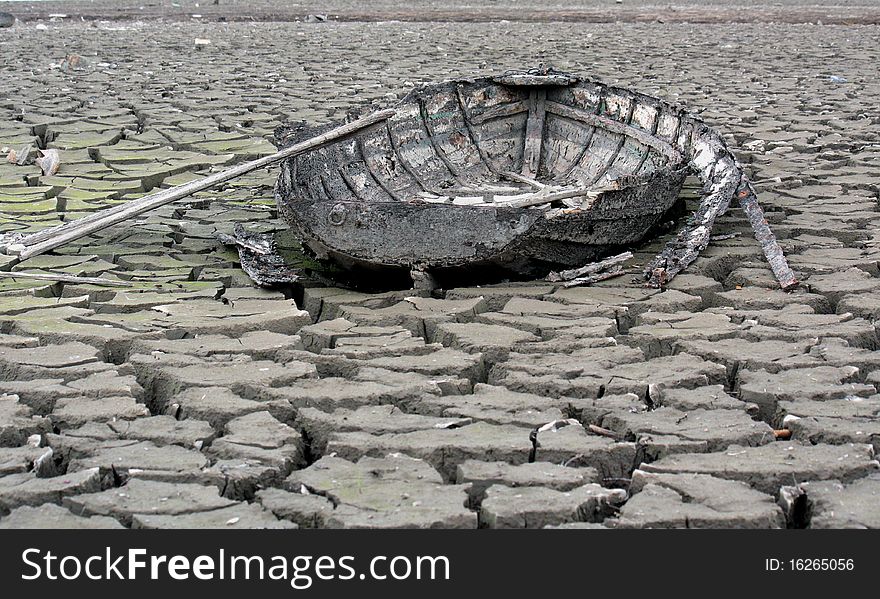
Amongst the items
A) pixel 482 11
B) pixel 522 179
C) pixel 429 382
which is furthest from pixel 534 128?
pixel 482 11

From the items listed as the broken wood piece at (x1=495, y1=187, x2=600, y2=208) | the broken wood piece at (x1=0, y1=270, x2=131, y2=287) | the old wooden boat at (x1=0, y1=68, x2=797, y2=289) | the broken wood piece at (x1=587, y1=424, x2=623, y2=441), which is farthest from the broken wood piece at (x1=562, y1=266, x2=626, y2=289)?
the broken wood piece at (x1=0, y1=270, x2=131, y2=287)

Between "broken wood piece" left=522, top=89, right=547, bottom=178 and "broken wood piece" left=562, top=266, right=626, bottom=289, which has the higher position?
"broken wood piece" left=522, top=89, right=547, bottom=178

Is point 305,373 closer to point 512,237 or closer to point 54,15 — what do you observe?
point 512,237

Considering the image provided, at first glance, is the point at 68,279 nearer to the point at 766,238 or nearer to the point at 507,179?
the point at 507,179

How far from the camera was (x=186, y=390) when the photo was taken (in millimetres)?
3660

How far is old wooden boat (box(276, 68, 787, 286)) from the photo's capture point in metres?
4.64

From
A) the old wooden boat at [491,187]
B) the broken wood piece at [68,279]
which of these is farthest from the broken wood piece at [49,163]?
the broken wood piece at [68,279]

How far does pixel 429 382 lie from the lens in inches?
147

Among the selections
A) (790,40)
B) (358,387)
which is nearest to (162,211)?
(358,387)

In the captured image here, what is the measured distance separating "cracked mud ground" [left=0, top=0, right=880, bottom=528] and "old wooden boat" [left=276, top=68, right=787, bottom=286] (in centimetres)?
18

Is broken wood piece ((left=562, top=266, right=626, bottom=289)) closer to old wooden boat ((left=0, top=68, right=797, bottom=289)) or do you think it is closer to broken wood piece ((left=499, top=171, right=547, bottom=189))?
old wooden boat ((left=0, top=68, right=797, bottom=289))

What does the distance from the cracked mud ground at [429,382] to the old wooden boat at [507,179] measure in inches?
7.2

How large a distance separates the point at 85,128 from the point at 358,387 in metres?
5.61

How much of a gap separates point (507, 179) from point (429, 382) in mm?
3203
